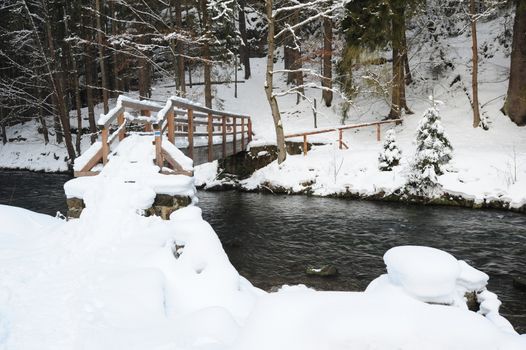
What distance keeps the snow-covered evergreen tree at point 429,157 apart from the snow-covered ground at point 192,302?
8.95 m

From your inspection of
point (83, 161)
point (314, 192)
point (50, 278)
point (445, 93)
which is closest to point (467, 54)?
point (445, 93)

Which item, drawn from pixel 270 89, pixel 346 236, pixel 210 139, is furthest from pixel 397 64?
pixel 346 236

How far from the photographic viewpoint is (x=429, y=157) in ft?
42.8

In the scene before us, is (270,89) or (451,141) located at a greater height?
(270,89)

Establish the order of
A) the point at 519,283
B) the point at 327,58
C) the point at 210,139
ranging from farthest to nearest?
→ the point at 327,58, the point at 210,139, the point at 519,283

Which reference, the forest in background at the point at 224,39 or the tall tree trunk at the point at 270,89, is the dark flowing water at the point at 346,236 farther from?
the forest in background at the point at 224,39

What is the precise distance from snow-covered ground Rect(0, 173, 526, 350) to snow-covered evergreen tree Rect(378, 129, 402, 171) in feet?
33.2

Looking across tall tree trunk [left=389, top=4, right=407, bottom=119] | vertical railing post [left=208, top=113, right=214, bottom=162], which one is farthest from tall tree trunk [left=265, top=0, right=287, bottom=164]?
tall tree trunk [left=389, top=4, right=407, bottom=119]

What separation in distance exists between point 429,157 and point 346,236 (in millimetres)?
5363

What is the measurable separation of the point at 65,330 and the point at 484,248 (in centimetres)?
859

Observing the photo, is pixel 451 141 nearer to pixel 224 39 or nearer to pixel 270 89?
pixel 270 89

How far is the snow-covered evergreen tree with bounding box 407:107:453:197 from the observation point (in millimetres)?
13016

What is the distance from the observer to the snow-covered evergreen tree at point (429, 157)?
13016 millimetres

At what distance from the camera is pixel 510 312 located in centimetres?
570
